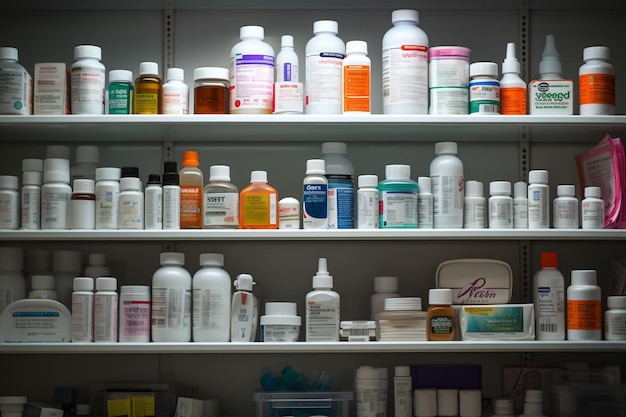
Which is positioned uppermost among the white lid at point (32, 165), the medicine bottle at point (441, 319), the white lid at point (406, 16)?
the white lid at point (406, 16)

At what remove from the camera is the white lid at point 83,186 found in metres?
2.20

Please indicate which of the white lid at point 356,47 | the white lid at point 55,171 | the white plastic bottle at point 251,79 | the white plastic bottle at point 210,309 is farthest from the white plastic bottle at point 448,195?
the white lid at point 55,171

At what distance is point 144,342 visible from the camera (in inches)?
85.6

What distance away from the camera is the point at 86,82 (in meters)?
2.22

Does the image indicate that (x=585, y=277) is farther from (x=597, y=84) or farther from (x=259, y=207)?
(x=259, y=207)

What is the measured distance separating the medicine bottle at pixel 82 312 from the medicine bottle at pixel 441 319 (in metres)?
0.86

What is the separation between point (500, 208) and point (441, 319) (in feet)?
1.07

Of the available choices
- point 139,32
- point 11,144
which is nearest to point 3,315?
point 11,144

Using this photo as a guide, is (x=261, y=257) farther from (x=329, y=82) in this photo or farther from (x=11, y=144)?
(x=11, y=144)

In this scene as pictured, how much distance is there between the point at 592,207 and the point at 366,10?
87cm

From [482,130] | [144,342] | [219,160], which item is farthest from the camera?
[219,160]

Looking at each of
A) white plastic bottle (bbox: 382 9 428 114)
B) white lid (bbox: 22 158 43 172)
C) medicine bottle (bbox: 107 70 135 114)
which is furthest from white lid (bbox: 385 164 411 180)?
white lid (bbox: 22 158 43 172)

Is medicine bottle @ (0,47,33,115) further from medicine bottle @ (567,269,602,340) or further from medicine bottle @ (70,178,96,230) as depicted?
medicine bottle @ (567,269,602,340)

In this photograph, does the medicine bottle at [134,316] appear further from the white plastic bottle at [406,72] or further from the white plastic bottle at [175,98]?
the white plastic bottle at [406,72]
